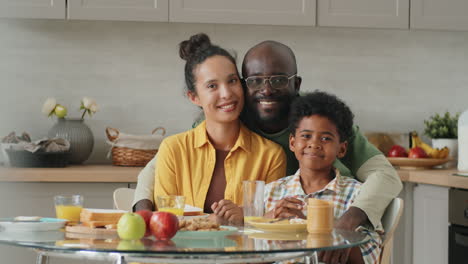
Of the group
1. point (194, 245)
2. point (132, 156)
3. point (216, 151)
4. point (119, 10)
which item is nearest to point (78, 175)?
point (132, 156)

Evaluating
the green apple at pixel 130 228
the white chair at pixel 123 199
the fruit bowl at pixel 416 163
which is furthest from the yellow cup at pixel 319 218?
the fruit bowl at pixel 416 163

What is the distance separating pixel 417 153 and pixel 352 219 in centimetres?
164

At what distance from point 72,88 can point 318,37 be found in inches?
56.2

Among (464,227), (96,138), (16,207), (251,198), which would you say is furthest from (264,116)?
(96,138)

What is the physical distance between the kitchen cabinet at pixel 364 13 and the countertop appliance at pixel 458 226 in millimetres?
1036

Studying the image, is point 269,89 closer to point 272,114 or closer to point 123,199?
point 272,114

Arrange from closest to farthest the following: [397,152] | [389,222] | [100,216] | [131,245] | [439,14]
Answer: [131,245], [100,216], [389,222], [397,152], [439,14]

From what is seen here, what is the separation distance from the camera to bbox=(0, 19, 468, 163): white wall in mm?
3816

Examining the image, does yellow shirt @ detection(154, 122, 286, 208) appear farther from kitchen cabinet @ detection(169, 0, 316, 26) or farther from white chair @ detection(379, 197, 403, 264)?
kitchen cabinet @ detection(169, 0, 316, 26)

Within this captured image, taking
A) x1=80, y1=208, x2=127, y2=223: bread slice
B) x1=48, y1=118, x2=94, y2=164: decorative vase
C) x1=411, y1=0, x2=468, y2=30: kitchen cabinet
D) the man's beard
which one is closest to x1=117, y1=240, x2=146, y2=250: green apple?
x1=80, y1=208, x2=127, y2=223: bread slice

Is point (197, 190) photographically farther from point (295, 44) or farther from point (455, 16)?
point (455, 16)

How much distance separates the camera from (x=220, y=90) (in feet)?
7.67

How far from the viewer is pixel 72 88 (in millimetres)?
3834

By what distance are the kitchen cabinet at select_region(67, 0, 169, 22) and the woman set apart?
114 cm
